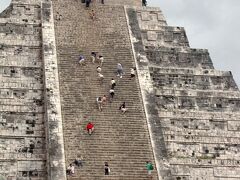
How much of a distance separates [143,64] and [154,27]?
3.54m

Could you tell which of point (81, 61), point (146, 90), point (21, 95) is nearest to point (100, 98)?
point (146, 90)

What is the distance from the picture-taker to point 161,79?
101 feet

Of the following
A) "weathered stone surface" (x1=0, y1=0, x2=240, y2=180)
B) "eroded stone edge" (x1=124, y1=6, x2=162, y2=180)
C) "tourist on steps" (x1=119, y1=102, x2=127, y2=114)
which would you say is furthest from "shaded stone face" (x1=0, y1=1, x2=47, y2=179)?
"eroded stone edge" (x1=124, y1=6, x2=162, y2=180)

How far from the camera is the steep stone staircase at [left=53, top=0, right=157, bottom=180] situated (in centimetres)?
2614

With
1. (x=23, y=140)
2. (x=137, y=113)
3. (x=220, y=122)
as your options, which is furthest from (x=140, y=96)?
(x=23, y=140)

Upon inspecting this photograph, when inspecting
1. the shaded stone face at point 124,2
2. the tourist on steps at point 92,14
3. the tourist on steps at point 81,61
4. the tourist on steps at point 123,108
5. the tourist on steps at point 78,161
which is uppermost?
the shaded stone face at point 124,2

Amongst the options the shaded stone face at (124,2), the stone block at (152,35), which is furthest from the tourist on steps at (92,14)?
the stone block at (152,35)

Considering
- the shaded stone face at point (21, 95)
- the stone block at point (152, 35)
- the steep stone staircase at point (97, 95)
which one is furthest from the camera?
the stone block at point (152, 35)

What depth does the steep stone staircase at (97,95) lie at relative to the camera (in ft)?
85.8

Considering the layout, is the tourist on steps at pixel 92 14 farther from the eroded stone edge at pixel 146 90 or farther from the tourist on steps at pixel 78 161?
the tourist on steps at pixel 78 161

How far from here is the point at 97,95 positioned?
28828mm

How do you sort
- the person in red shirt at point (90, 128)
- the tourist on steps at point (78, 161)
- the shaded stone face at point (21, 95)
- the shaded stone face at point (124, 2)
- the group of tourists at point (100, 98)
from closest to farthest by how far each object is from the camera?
the group of tourists at point (100, 98)
the tourist on steps at point (78, 161)
the shaded stone face at point (21, 95)
the person in red shirt at point (90, 128)
the shaded stone face at point (124, 2)

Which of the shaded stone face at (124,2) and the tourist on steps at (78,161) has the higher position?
the shaded stone face at (124,2)

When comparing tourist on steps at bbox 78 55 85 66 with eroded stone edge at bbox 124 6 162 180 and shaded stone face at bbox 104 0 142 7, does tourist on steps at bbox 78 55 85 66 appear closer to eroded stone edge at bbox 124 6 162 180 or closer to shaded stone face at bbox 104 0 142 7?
eroded stone edge at bbox 124 6 162 180
